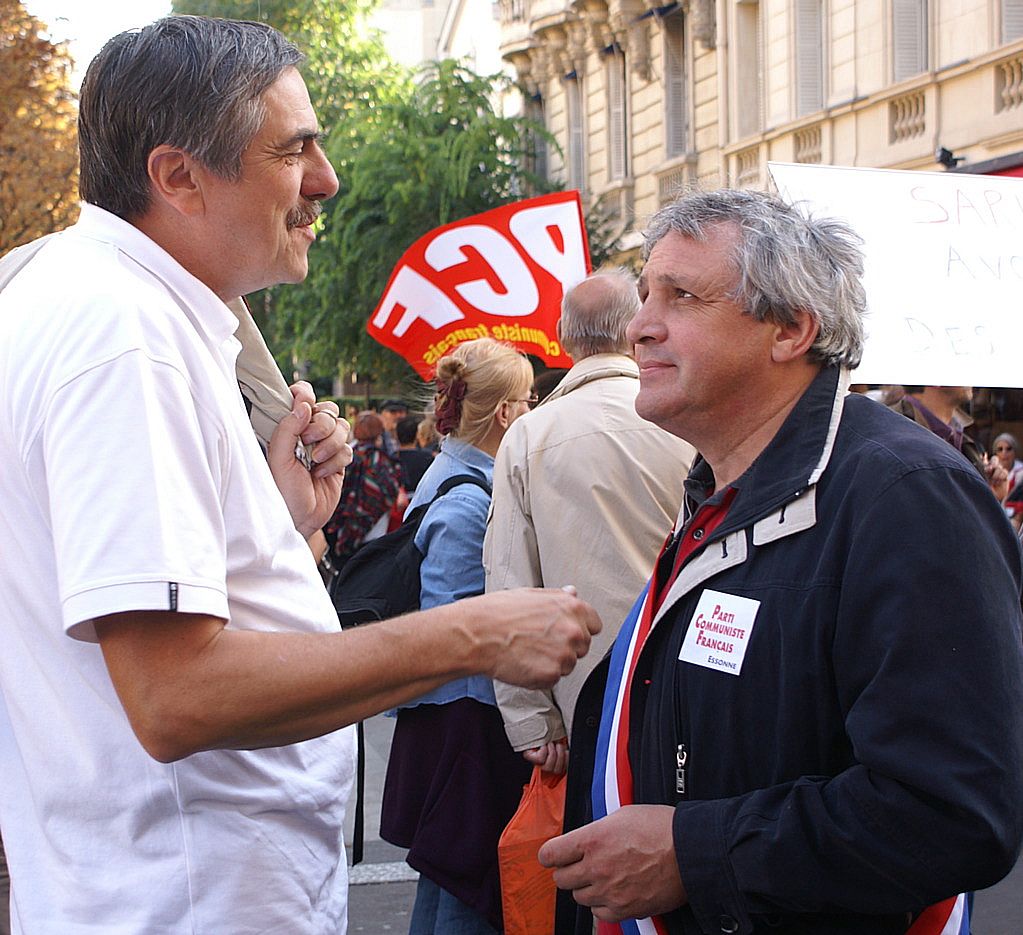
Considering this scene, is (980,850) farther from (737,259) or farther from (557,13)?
(557,13)

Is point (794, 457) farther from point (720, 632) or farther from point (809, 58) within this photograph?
point (809, 58)

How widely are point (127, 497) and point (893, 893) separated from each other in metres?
1.20

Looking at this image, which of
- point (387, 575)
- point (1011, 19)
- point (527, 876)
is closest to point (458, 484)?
point (387, 575)

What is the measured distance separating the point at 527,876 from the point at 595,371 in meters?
1.49

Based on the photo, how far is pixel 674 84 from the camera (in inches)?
879

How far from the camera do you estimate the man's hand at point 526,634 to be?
1.78m

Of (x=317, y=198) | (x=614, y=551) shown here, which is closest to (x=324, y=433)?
(x=317, y=198)

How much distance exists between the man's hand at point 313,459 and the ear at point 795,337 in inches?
30.3

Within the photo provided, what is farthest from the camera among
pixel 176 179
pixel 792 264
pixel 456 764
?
pixel 456 764

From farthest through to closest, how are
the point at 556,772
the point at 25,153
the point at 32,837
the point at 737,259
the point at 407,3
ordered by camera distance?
the point at 407,3, the point at 25,153, the point at 556,772, the point at 737,259, the point at 32,837

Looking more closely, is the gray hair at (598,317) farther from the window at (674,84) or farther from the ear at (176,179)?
the window at (674,84)

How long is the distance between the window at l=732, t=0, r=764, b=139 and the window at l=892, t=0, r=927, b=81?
4184 mm

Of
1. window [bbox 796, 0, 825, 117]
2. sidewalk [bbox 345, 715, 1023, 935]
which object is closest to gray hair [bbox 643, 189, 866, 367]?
sidewalk [bbox 345, 715, 1023, 935]

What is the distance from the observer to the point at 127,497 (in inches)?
62.7
